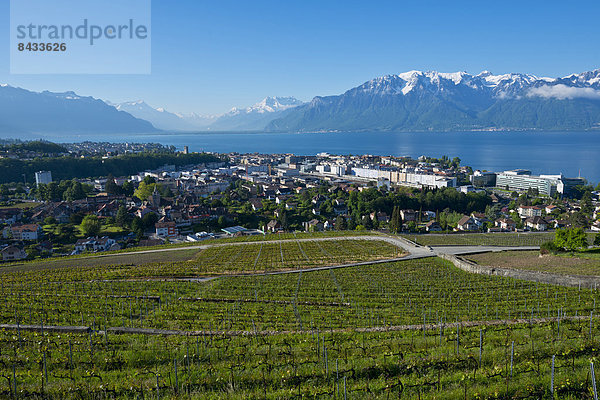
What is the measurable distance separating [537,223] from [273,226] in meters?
37.9

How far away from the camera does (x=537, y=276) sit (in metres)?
20.8

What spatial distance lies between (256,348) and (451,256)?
2214 centimetres

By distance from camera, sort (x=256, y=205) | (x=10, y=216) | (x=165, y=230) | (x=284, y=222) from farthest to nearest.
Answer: (x=256, y=205) → (x=10, y=216) → (x=284, y=222) → (x=165, y=230)

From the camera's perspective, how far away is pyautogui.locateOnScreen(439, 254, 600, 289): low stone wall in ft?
61.8

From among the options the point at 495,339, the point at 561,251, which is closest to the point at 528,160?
the point at 561,251

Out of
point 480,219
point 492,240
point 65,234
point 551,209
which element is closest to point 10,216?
point 65,234

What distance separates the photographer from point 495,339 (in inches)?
401

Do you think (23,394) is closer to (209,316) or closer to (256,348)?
(256,348)

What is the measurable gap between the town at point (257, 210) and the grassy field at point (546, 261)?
20.9 meters

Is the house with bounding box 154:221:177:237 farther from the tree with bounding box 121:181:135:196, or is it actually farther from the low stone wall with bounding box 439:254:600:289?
the low stone wall with bounding box 439:254:600:289

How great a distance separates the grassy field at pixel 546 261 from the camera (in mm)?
22391

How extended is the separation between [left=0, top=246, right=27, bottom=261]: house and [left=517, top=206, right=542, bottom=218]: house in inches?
2756

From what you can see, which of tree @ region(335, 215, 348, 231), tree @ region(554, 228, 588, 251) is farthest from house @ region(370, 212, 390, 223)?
tree @ region(554, 228, 588, 251)

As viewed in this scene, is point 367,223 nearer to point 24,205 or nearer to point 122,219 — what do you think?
point 122,219
